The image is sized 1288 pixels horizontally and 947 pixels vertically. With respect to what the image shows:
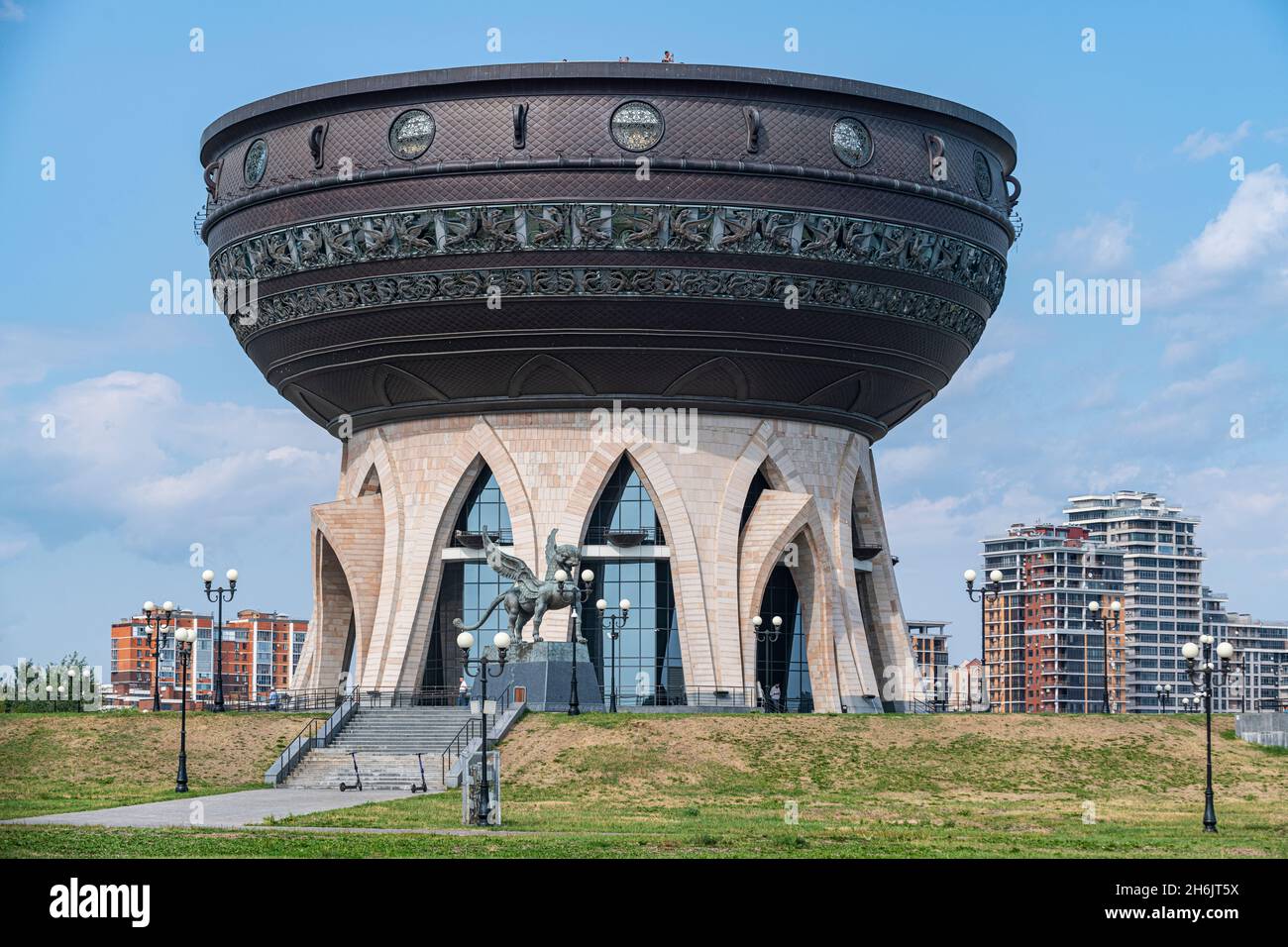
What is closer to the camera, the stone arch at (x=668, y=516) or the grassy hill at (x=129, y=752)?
the grassy hill at (x=129, y=752)

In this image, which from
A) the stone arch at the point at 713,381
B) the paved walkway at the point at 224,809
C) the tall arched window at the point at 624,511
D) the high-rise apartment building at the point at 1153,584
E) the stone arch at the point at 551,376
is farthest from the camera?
the high-rise apartment building at the point at 1153,584

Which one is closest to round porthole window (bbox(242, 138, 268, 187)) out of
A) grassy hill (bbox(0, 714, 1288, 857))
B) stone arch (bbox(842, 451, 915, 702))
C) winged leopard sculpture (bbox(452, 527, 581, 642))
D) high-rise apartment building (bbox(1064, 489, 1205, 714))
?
winged leopard sculpture (bbox(452, 527, 581, 642))

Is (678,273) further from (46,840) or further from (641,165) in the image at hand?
(46,840)

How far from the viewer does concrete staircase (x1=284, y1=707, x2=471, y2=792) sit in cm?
4538

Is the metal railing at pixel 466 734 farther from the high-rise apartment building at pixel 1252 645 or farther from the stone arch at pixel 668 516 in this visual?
the high-rise apartment building at pixel 1252 645

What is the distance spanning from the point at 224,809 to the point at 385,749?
1112 cm

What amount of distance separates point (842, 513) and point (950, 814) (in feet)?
80.5

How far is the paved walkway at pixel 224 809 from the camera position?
113ft

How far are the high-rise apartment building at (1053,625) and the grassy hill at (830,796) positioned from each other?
3512 inches

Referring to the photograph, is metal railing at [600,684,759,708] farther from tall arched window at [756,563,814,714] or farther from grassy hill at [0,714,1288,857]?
grassy hill at [0,714,1288,857]

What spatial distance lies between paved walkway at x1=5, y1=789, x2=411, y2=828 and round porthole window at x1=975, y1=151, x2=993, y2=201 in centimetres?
2681

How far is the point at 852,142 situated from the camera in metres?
55.9

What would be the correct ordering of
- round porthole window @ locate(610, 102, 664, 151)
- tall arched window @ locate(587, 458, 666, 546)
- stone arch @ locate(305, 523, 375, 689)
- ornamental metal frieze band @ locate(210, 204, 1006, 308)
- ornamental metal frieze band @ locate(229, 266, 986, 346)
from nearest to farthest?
1. ornamental metal frieze band @ locate(210, 204, 1006, 308)
2. round porthole window @ locate(610, 102, 664, 151)
3. ornamental metal frieze band @ locate(229, 266, 986, 346)
4. tall arched window @ locate(587, 458, 666, 546)
5. stone arch @ locate(305, 523, 375, 689)

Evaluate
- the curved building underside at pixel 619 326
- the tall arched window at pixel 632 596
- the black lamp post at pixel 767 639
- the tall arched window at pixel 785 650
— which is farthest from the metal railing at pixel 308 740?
the tall arched window at pixel 785 650
